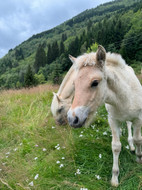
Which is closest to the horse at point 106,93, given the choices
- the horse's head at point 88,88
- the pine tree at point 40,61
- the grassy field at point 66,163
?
the horse's head at point 88,88

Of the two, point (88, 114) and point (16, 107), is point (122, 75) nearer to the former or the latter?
point (88, 114)

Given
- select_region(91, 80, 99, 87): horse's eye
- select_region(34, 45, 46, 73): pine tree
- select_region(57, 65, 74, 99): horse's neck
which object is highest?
select_region(34, 45, 46, 73): pine tree

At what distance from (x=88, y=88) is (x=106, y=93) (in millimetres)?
439

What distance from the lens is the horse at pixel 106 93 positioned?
1846 millimetres

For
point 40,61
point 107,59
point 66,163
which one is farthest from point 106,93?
point 40,61

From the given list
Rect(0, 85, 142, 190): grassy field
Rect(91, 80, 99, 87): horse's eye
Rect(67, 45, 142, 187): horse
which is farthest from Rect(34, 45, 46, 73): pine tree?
Rect(91, 80, 99, 87): horse's eye

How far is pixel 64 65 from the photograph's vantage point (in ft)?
222

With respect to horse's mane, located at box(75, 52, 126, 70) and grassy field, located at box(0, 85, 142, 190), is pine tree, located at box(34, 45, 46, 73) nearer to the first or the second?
grassy field, located at box(0, 85, 142, 190)

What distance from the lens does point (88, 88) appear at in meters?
1.88

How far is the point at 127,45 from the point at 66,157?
59113mm

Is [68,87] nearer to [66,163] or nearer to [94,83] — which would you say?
[66,163]

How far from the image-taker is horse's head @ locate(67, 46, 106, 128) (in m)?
1.78

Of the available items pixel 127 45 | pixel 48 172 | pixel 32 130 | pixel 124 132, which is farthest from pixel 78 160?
pixel 127 45

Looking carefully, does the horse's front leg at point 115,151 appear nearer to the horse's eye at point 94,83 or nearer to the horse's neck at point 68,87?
the horse's eye at point 94,83
